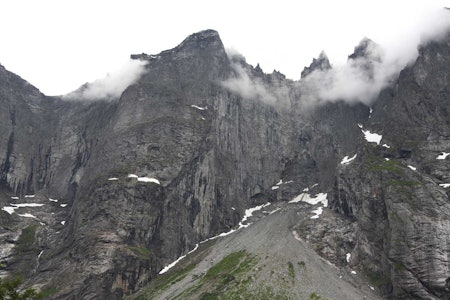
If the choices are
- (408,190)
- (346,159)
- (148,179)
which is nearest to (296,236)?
(408,190)

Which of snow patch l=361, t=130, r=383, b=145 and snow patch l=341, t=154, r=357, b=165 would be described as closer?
snow patch l=341, t=154, r=357, b=165

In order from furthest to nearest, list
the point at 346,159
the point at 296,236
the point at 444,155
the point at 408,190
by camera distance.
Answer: the point at 346,159
the point at 444,155
the point at 296,236
the point at 408,190

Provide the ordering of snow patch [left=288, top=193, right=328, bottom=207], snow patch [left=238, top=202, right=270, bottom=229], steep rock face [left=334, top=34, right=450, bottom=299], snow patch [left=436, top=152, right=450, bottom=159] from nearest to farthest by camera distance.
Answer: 1. steep rock face [left=334, top=34, right=450, bottom=299]
2. snow patch [left=436, top=152, right=450, bottom=159]
3. snow patch [left=238, top=202, right=270, bottom=229]
4. snow patch [left=288, top=193, right=328, bottom=207]

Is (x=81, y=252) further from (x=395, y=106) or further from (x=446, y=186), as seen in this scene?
(x=395, y=106)

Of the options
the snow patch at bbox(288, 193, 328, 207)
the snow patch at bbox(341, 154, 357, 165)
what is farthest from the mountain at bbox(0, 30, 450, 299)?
the snow patch at bbox(341, 154, 357, 165)

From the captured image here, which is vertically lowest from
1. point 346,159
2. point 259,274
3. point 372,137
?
point 259,274

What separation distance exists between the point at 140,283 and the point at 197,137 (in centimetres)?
7180

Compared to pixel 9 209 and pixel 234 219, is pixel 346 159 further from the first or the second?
→ pixel 9 209

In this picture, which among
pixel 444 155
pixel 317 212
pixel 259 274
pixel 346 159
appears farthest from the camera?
pixel 346 159

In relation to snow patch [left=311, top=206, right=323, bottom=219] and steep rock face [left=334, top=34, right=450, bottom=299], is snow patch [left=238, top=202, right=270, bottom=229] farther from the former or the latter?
steep rock face [left=334, top=34, right=450, bottom=299]

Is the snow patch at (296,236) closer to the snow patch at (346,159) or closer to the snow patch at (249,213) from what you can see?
the snow patch at (249,213)

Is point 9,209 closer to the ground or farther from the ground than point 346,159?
closer to the ground

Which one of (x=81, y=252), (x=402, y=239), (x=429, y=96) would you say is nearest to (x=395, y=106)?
(x=429, y=96)

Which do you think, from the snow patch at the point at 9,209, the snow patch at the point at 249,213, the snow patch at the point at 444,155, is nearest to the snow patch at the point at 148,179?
Result: the snow patch at the point at 249,213
